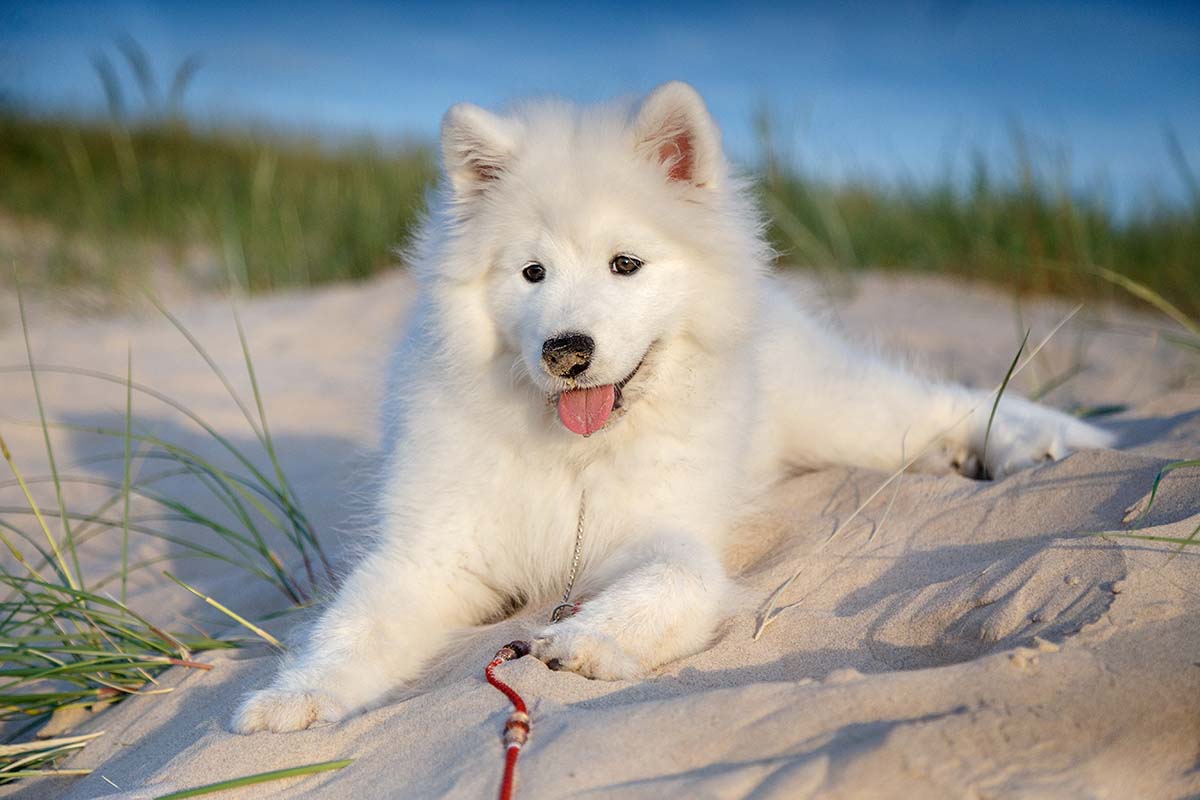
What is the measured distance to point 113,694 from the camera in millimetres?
3039

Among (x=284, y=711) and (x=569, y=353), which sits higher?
(x=569, y=353)

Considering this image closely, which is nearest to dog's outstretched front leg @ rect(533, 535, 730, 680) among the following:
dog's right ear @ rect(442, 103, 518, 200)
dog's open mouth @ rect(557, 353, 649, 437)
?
dog's open mouth @ rect(557, 353, 649, 437)

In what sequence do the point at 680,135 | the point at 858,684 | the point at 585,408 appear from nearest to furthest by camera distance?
1. the point at 858,684
2. the point at 585,408
3. the point at 680,135

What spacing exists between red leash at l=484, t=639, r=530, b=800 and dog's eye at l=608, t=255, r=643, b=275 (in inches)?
45.7

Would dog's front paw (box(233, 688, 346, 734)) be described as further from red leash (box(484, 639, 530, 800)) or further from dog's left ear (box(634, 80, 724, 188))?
dog's left ear (box(634, 80, 724, 188))

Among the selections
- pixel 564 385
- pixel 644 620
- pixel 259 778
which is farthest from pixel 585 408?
pixel 259 778

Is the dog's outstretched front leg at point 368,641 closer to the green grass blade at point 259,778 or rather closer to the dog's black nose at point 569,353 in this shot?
the green grass blade at point 259,778

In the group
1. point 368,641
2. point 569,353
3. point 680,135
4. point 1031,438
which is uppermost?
point 680,135

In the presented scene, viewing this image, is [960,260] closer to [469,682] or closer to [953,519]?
[953,519]

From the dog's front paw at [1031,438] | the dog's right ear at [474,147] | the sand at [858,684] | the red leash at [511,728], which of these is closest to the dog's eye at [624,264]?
the dog's right ear at [474,147]

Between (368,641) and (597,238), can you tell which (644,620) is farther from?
(597,238)

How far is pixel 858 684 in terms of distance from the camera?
1962mm

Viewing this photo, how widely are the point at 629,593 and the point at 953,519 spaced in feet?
3.87

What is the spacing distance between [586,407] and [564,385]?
0.14m
